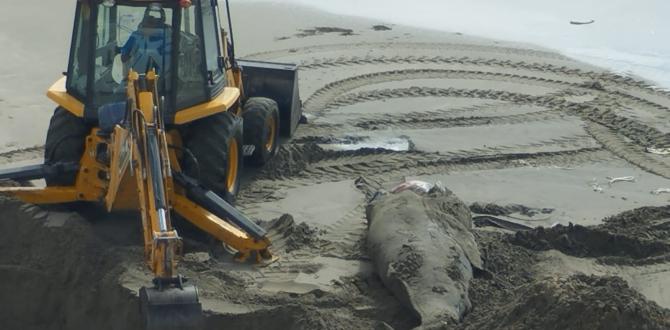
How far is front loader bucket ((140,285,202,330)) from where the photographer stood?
645cm

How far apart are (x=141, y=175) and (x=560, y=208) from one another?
453cm

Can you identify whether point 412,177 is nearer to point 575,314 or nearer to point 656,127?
point 656,127

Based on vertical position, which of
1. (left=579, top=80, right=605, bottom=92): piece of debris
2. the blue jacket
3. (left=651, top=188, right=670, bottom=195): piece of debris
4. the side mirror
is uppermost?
the blue jacket

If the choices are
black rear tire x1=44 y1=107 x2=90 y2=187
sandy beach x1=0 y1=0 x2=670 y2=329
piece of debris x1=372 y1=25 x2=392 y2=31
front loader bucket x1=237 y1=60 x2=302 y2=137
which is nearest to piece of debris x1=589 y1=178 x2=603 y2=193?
sandy beach x1=0 y1=0 x2=670 y2=329

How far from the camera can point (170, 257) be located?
6645 mm

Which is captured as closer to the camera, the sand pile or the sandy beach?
the sand pile

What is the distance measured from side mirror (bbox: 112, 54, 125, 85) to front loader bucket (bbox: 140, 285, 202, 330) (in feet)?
9.14

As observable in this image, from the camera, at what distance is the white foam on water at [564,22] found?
17.0m

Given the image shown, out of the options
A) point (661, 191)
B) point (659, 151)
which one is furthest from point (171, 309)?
point (659, 151)

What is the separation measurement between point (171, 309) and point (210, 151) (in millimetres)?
2512

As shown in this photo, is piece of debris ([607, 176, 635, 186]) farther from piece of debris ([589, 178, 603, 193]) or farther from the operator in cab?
the operator in cab

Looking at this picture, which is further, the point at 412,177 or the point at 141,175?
the point at 412,177

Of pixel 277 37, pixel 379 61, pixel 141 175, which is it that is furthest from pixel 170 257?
pixel 277 37

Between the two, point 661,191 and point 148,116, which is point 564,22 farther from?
point 148,116
